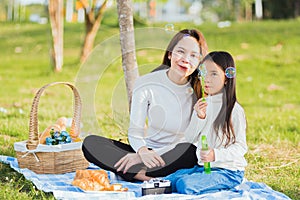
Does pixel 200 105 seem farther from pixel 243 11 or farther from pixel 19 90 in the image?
pixel 243 11

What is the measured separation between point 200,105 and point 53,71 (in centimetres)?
541

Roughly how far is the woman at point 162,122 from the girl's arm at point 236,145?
276 millimetres

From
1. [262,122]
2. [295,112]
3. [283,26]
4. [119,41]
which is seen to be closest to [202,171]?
[119,41]

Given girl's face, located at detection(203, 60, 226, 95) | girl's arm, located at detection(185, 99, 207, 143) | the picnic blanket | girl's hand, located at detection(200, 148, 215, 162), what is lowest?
the picnic blanket

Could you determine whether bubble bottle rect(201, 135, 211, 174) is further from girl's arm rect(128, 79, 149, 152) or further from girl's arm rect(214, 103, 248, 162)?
girl's arm rect(128, 79, 149, 152)

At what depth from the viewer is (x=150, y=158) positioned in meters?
3.21

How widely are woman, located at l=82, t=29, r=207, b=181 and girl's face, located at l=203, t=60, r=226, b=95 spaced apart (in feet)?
0.55

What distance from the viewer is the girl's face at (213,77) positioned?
3.07 metres

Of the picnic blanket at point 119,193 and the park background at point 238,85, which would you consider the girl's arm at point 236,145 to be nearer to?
the picnic blanket at point 119,193

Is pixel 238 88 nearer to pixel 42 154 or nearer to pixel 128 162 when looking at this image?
pixel 128 162

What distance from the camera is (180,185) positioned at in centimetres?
297

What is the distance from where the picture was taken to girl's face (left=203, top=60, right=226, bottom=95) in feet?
10.1

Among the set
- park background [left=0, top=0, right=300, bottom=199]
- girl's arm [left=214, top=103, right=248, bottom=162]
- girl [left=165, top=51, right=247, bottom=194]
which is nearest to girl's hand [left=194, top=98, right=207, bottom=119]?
girl [left=165, top=51, right=247, bottom=194]

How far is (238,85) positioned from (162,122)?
4.43 metres
